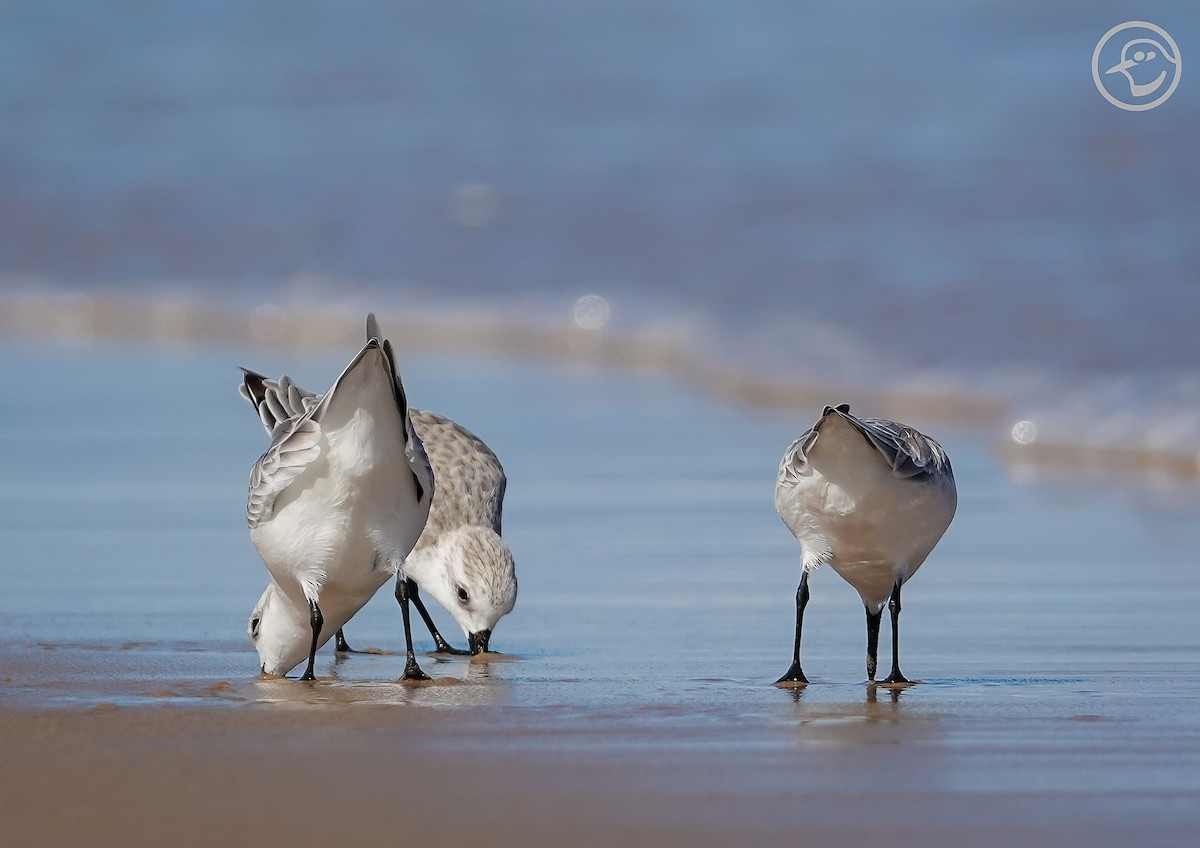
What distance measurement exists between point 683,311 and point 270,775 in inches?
390

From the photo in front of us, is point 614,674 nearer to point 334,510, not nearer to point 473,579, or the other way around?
point 334,510

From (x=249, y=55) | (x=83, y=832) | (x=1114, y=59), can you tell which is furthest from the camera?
(x=249, y=55)

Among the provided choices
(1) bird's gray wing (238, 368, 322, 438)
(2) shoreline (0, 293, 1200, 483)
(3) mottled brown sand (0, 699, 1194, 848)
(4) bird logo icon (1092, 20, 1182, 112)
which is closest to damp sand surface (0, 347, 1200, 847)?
(3) mottled brown sand (0, 699, 1194, 848)

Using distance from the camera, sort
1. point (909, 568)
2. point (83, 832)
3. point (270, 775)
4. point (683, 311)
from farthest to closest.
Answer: point (683, 311)
point (909, 568)
point (270, 775)
point (83, 832)

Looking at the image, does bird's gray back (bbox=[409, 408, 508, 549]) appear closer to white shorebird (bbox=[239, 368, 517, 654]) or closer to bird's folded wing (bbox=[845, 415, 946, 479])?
white shorebird (bbox=[239, 368, 517, 654])

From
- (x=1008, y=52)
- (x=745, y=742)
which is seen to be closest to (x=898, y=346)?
(x=745, y=742)

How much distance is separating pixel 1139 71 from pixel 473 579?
1434cm

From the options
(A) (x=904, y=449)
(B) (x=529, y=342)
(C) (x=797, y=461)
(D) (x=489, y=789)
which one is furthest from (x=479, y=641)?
(B) (x=529, y=342)

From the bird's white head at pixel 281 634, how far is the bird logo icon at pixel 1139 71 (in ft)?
46.6

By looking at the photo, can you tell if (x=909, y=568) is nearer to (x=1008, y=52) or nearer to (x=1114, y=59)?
(x=1114, y=59)

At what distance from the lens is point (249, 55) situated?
2361 centimetres

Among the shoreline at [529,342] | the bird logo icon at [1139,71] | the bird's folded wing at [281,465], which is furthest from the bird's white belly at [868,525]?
the bird logo icon at [1139,71]

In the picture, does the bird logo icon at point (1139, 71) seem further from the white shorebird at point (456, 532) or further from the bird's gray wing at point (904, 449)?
the bird's gray wing at point (904, 449)

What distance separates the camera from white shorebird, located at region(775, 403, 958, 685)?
15.4 feet
